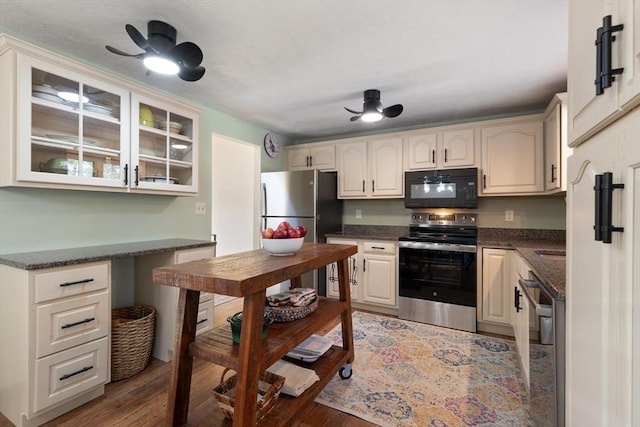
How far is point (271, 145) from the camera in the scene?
14.0ft

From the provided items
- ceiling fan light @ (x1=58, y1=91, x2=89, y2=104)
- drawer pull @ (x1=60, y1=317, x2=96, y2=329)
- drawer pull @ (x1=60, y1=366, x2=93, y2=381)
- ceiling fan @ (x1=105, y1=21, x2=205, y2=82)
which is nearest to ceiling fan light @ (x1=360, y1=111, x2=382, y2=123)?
ceiling fan @ (x1=105, y1=21, x2=205, y2=82)

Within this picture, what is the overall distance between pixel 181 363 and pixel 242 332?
0.38 metres

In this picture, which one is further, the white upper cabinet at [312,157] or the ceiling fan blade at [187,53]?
the white upper cabinet at [312,157]

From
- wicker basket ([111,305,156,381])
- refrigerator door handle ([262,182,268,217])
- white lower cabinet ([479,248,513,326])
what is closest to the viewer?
wicker basket ([111,305,156,381])

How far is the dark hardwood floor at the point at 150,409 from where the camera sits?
1494mm

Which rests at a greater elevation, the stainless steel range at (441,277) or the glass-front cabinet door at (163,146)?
the glass-front cabinet door at (163,146)

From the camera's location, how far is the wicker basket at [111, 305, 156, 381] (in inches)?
84.8

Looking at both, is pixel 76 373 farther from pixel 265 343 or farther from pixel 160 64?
pixel 160 64

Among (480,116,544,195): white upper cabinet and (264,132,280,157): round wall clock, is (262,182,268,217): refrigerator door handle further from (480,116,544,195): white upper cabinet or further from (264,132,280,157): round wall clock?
(480,116,544,195): white upper cabinet

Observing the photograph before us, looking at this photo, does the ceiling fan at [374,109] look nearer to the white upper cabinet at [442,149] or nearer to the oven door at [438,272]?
the white upper cabinet at [442,149]

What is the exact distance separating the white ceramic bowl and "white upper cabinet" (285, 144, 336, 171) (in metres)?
2.57

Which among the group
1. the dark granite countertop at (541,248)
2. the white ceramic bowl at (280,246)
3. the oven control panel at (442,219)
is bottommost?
the dark granite countertop at (541,248)

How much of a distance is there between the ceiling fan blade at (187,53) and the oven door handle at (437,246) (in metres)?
2.61

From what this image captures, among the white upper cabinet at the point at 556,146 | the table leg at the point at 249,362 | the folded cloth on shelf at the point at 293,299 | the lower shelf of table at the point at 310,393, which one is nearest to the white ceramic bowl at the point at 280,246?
the folded cloth on shelf at the point at 293,299
